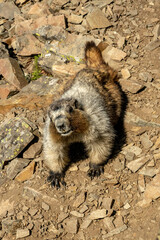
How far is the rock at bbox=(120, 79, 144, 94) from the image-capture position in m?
7.89

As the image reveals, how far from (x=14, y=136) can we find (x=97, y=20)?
5.01 meters

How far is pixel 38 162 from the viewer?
23.1ft

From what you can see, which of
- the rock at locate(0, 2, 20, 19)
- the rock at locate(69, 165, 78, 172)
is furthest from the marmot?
the rock at locate(0, 2, 20, 19)

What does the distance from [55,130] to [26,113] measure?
277 centimetres

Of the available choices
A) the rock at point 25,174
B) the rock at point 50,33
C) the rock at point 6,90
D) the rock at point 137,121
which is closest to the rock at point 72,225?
the rock at point 25,174

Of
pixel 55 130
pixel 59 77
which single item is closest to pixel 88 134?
pixel 55 130

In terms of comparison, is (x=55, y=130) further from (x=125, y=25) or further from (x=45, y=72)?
(x=125, y=25)

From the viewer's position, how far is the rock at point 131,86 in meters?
7.89

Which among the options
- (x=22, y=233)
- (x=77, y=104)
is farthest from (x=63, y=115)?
(x=22, y=233)

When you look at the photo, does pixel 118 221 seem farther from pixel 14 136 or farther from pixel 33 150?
pixel 14 136

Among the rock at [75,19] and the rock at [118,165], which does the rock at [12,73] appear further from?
the rock at [118,165]

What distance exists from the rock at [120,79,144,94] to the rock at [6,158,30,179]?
3.27 m

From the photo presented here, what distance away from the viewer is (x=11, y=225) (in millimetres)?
5895

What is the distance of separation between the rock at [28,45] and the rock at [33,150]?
12.1 ft
